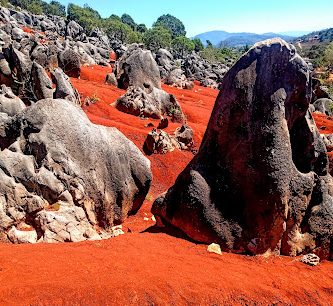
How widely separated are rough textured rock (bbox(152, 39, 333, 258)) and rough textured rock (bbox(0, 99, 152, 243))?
2.44 meters

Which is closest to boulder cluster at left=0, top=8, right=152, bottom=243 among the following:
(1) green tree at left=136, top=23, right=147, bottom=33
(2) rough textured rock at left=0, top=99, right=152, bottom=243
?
(2) rough textured rock at left=0, top=99, right=152, bottom=243

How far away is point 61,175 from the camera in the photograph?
10.3 meters

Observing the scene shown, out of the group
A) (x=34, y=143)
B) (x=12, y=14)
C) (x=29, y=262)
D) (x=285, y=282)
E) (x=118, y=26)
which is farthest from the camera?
(x=118, y=26)

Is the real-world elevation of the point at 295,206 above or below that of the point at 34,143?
below

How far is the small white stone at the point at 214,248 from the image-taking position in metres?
9.30

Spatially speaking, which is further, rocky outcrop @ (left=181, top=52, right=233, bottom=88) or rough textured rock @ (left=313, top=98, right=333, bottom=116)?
rocky outcrop @ (left=181, top=52, right=233, bottom=88)

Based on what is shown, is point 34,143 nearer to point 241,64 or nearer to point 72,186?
point 72,186

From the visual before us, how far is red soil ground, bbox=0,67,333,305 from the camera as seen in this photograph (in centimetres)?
684

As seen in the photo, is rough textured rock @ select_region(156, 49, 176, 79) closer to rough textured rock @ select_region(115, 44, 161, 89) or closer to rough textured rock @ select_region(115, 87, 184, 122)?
rough textured rock @ select_region(115, 44, 161, 89)

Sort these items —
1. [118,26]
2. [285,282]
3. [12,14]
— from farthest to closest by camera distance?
[118,26]
[12,14]
[285,282]

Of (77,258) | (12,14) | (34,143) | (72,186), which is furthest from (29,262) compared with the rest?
(12,14)

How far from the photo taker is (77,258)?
801cm

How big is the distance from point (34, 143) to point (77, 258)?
3.90 metres

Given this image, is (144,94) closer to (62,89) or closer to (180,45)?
(62,89)
